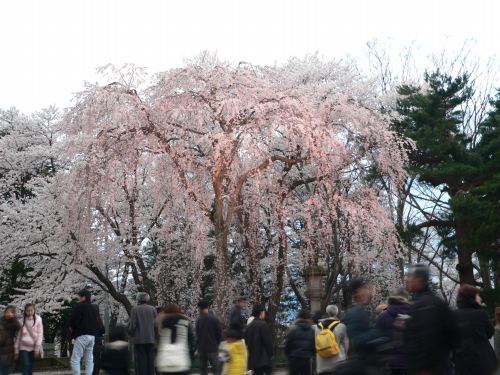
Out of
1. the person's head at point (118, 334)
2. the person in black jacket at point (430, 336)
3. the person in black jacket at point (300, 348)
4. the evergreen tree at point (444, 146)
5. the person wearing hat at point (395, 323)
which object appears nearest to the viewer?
the person in black jacket at point (430, 336)

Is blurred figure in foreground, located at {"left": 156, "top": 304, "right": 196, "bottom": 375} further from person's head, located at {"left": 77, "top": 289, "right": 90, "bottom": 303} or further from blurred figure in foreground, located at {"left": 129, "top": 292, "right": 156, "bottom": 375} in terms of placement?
person's head, located at {"left": 77, "top": 289, "right": 90, "bottom": 303}

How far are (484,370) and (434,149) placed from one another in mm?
18455

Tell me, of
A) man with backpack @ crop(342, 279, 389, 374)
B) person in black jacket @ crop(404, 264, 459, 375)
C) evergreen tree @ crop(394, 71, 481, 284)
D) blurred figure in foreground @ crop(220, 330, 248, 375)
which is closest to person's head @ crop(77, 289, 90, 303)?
blurred figure in foreground @ crop(220, 330, 248, 375)

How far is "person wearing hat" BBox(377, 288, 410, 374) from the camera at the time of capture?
665 centimetres

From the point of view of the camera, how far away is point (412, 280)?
20.4ft

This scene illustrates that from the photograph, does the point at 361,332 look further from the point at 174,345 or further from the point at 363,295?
the point at 174,345

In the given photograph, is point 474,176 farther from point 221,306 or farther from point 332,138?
point 221,306

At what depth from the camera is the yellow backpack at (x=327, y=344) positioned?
9508 mm

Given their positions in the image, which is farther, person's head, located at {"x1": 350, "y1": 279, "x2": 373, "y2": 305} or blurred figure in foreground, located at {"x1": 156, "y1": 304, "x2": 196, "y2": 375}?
blurred figure in foreground, located at {"x1": 156, "y1": 304, "x2": 196, "y2": 375}

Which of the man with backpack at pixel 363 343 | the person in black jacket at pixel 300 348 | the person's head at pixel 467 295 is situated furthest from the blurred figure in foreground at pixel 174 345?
the person's head at pixel 467 295

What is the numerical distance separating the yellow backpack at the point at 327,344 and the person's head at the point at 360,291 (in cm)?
265

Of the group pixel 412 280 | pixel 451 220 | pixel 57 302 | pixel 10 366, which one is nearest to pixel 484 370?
pixel 412 280

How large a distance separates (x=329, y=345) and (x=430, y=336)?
185 inches

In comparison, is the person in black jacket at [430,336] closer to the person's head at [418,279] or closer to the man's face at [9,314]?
the person's head at [418,279]
